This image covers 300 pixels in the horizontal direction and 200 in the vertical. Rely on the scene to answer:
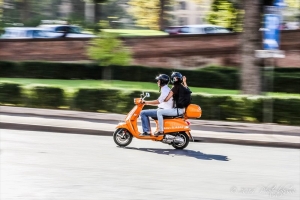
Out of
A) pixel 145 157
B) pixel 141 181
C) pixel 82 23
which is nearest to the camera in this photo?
pixel 141 181

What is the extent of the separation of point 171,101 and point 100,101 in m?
6.84

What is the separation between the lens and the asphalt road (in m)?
8.29

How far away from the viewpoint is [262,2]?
70.4 ft

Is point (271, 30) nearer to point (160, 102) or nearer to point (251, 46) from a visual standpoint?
point (160, 102)

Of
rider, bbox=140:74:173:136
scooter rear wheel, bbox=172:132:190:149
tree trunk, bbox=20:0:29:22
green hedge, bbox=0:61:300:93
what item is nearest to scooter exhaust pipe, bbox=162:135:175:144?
scooter rear wheel, bbox=172:132:190:149

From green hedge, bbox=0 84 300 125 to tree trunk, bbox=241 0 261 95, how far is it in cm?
337

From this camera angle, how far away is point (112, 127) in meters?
15.0

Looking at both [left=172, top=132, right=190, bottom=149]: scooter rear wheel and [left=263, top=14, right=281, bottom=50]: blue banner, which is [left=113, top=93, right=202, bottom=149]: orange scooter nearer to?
[left=172, top=132, right=190, bottom=149]: scooter rear wheel

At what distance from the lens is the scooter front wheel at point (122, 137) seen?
12281 millimetres

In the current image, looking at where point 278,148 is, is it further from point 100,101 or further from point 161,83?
point 100,101

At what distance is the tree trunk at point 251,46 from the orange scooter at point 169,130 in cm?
891

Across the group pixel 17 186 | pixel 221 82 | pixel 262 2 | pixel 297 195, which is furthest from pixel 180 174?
pixel 221 82

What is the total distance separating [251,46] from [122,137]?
31.0 ft

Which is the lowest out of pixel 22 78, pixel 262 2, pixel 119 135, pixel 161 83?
pixel 22 78
